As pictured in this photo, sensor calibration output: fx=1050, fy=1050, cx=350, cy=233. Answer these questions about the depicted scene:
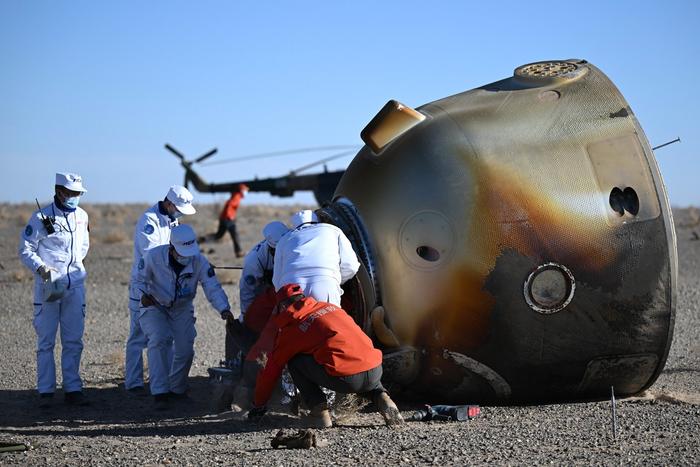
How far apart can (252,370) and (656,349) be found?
3.04 meters

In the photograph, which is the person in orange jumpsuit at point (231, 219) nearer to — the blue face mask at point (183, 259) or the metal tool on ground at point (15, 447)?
the blue face mask at point (183, 259)

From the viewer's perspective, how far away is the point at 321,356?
7031 mm

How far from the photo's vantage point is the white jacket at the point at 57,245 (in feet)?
29.7

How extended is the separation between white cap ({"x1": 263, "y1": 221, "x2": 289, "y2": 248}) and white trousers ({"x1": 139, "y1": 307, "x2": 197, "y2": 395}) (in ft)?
3.76

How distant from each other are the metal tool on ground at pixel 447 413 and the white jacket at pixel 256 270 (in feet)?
6.22

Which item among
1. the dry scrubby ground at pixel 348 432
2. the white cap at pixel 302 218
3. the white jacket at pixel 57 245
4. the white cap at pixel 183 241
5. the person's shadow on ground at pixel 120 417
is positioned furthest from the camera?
the white jacket at pixel 57 245

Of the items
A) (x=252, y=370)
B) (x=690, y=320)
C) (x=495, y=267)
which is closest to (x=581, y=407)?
(x=495, y=267)

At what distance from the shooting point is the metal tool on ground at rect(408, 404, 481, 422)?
24.3 feet

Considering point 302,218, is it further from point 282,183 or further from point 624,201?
point 282,183

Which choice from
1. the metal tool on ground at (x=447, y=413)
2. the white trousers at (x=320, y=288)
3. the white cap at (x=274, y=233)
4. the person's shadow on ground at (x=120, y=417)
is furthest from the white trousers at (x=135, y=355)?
the metal tool on ground at (x=447, y=413)

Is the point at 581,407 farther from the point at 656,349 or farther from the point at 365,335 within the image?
the point at 365,335

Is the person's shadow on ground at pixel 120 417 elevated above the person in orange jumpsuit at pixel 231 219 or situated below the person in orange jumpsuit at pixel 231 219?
below

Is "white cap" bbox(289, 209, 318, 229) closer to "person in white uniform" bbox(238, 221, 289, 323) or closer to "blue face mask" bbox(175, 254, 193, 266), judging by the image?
"person in white uniform" bbox(238, 221, 289, 323)

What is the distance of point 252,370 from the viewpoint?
820 centimetres
